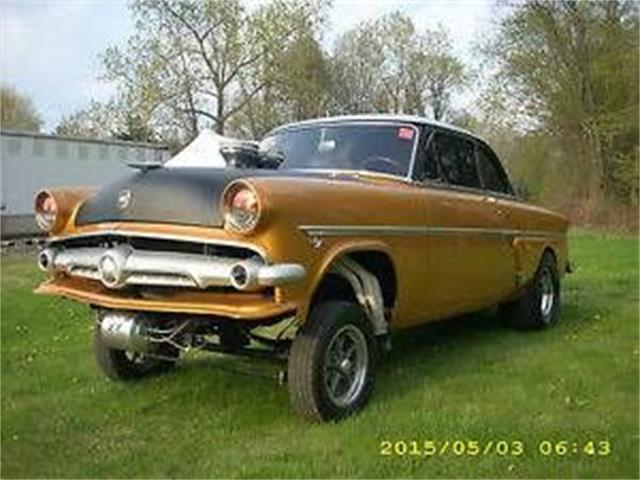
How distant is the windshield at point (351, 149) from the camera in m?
6.75

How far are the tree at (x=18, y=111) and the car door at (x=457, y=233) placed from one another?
157ft

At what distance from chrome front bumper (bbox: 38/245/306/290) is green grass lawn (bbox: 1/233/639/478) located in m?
0.83

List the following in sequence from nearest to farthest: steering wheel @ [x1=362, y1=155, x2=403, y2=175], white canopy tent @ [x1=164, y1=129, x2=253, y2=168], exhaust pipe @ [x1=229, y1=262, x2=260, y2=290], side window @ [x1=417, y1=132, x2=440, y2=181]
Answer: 1. exhaust pipe @ [x1=229, y1=262, x2=260, y2=290]
2. white canopy tent @ [x1=164, y1=129, x2=253, y2=168]
3. steering wheel @ [x1=362, y1=155, x2=403, y2=175]
4. side window @ [x1=417, y1=132, x2=440, y2=181]

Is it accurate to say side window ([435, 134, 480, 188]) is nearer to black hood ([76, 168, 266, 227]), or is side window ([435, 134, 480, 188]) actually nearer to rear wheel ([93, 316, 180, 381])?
black hood ([76, 168, 266, 227])

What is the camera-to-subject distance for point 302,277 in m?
5.11

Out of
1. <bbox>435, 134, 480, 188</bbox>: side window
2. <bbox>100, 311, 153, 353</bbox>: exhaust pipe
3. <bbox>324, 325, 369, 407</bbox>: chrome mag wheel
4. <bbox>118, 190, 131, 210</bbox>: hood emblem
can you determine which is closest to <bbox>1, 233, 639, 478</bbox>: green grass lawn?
<bbox>324, 325, 369, 407</bbox>: chrome mag wheel

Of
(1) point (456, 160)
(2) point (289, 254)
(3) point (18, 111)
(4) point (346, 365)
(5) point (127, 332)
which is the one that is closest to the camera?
(2) point (289, 254)

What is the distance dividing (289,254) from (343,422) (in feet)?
3.40

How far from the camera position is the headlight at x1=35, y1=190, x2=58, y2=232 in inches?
237

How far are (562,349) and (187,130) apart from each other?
34035mm

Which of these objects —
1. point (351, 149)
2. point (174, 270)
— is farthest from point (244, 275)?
point (351, 149)

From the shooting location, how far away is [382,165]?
22.1 ft

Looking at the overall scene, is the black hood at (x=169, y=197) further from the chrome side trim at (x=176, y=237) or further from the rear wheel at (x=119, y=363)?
the rear wheel at (x=119, y=363)

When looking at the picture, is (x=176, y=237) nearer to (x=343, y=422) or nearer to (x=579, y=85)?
(x=343, y=422)
